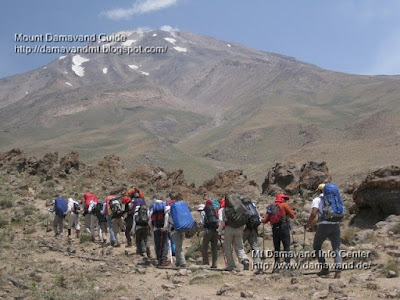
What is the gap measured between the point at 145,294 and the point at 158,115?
149 metres

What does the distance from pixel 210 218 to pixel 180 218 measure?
68 cm

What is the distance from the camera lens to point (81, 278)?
8.71 metres

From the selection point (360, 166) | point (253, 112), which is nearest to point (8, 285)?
point (360, 166)

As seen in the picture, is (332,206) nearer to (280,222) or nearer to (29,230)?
(280,222)

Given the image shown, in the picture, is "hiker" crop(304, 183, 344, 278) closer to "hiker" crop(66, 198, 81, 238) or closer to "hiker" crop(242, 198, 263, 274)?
"hiker" crop(242, 198, 263, 274)

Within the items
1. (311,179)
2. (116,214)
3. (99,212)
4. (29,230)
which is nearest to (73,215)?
(29,230)

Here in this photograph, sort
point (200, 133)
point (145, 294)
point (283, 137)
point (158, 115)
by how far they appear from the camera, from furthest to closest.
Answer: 1. point (158, 115)
2. point (200, 133)
3. point (283, 137)
4. point (145, 294)

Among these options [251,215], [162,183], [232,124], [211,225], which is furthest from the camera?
[232,124]

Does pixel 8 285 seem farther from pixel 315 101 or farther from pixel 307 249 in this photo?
pixel 315 101

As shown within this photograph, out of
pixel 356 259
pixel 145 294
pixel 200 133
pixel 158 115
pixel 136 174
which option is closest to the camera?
pixel 145 294

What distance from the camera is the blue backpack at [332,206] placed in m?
8.82

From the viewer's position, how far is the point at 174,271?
1028cm

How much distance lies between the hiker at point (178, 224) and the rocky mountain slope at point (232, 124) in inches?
1560

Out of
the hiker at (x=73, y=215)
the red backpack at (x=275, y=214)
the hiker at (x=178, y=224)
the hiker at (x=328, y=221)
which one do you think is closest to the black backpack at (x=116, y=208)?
the hiker at (x=73, y=215)
